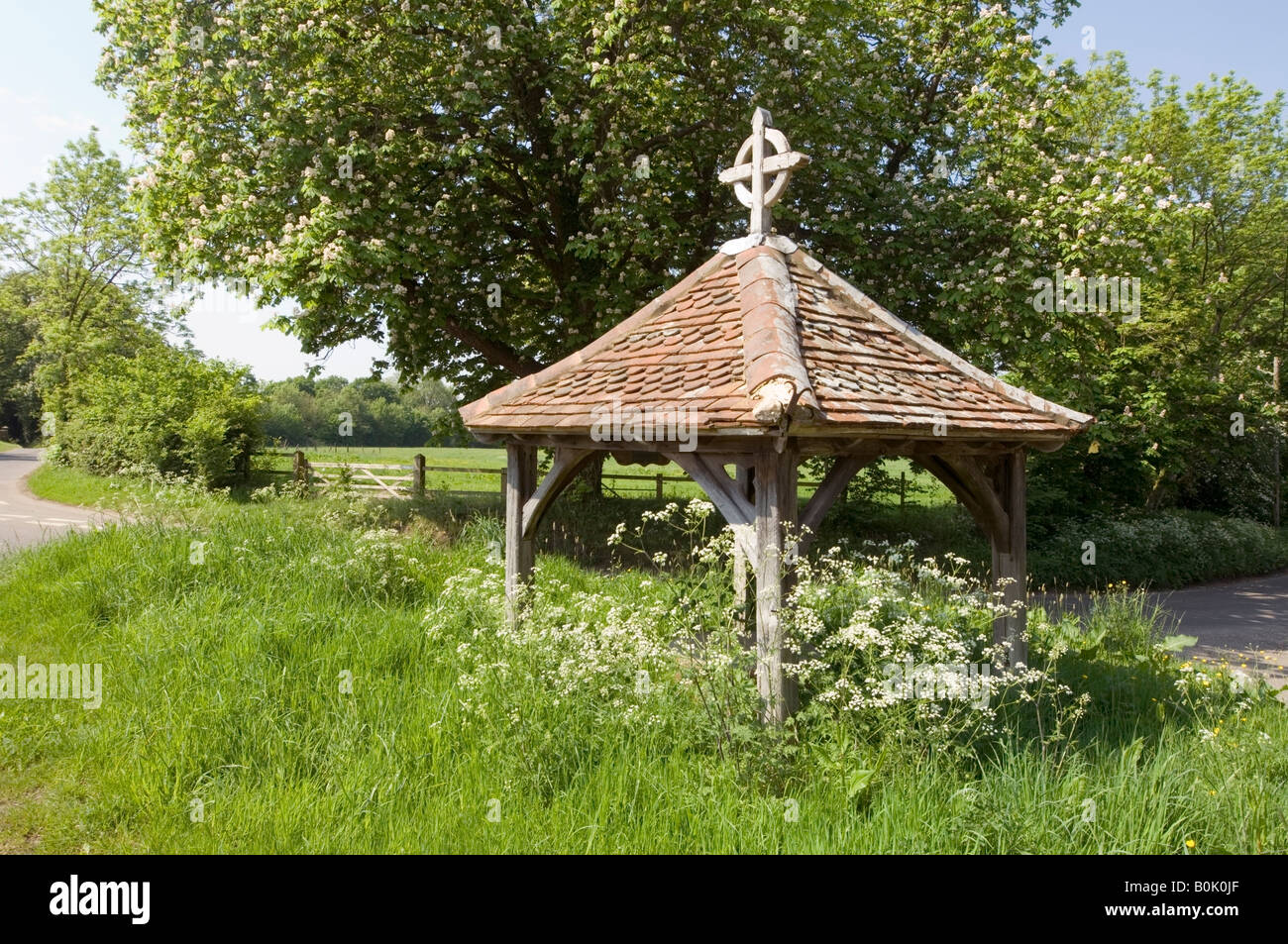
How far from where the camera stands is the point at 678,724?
185 inches

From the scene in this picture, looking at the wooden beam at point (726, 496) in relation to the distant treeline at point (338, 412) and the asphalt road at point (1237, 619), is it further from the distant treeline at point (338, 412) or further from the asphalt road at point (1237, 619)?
the distant treeline at point (338, 412)

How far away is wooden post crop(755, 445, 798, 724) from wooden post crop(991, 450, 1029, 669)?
2167 millimetres

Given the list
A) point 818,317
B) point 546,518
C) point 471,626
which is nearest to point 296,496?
point 546,518

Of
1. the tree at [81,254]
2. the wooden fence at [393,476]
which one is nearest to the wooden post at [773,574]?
the wooden fence at [393,476]

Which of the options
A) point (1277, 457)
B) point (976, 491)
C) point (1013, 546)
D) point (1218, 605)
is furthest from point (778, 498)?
point (1277, 457)

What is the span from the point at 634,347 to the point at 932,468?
98.7 inches

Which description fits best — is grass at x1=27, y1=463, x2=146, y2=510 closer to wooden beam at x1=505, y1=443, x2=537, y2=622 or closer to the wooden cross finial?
wooden beam at x1=505, y1=443, x2=537, y2=622

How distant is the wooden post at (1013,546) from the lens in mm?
5988

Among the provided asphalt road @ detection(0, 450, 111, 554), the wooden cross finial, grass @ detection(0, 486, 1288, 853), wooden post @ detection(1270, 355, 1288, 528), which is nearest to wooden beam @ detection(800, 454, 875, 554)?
grass @ detection(0, 486, 1288, 853)

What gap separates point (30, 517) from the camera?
1555cm

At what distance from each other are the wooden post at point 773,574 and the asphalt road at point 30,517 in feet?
27.4

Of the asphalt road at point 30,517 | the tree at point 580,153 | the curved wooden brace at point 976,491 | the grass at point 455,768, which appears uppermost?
the tree at point 580,153

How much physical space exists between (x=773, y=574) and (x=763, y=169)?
3.22 metres
